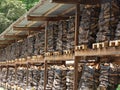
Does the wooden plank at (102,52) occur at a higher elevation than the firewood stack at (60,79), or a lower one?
higher

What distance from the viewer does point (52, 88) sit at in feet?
59.5

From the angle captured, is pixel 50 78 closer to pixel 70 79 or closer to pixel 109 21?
pixel 70 79

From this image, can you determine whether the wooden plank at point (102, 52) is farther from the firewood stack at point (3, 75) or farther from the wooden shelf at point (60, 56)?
the firewood stack at point (3, 75)

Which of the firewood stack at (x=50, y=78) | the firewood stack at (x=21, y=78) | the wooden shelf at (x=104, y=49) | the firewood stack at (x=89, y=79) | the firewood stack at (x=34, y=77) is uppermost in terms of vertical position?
the wooden shelf at (x=104, y=49)

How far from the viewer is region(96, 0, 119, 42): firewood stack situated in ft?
40.0

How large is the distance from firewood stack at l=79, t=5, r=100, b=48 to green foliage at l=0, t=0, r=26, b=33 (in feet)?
144

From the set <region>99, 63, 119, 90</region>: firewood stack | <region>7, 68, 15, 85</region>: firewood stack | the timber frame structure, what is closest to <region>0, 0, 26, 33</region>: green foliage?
<region>7, 68, 15, 85</region>: firewood stack

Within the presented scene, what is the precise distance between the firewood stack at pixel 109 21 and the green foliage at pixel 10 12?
45.2 meters

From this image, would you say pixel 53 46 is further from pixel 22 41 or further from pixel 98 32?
pixel 22 41

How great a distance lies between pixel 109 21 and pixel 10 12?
47.9 m

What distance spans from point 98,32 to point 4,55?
24860 mm

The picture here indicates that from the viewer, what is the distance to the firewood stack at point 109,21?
12203 millimetres

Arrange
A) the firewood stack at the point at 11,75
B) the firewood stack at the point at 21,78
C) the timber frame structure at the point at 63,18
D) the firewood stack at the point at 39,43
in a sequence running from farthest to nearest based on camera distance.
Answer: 1. the firewood stack at the point at 11,75
2. the firewood stack at the point at 21,78
3. the firewood stack at the point at 39,43
4. the timber frame structure at the point at 63,18

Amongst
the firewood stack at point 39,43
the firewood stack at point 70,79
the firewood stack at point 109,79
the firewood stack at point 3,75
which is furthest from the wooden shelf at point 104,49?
the firewood stack at point 3,75
